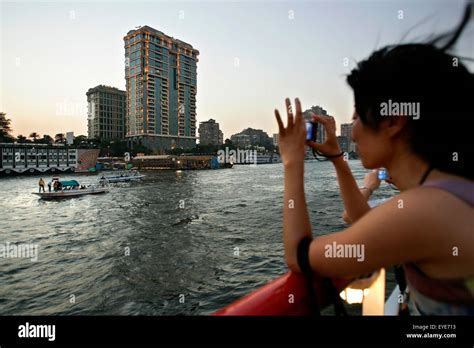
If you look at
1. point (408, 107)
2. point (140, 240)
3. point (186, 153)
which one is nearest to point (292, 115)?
point (408, 107)

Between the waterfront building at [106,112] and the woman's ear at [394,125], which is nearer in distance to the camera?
the woman's ear at [394,125]

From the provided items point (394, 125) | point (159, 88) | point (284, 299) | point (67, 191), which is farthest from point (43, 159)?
point (394, 125)

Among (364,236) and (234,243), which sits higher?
(364,236)

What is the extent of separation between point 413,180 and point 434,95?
14.3 inches

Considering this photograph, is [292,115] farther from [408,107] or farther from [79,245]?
[79,245]

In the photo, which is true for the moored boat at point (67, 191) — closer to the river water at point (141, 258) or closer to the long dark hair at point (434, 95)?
the river water at point (141, 258)

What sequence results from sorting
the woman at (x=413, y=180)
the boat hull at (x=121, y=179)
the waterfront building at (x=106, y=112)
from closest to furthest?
the woman at (x=413, y=180) < the boat hull at (x=121, y=179) < the waterfront building at (x=106, y=112)

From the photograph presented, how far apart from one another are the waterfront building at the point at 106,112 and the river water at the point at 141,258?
151m

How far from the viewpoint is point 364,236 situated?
41.4 inches

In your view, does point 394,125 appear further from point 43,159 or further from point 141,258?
point 43,159

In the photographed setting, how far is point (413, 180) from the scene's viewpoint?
1265 mm

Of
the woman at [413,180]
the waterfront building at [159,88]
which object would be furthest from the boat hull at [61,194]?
the waterfront building at [159,88]

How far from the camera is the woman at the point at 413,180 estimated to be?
1.02 metres

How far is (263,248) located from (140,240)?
8.25m
